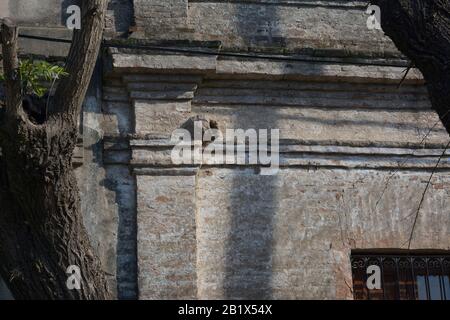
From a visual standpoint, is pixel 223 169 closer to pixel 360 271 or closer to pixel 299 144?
pixel 299 144

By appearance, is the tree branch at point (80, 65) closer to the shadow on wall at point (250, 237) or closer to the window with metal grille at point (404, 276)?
the shadow on wall at point (250, 237)

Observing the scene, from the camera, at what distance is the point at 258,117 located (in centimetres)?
845

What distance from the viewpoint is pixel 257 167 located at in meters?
8.23

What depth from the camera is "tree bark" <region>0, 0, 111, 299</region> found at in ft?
19.9

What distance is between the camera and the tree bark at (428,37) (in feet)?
19.5

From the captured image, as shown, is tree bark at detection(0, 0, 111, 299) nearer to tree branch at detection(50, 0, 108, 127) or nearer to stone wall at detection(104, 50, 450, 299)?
tree branch at detection(50, 0, 108, 127)

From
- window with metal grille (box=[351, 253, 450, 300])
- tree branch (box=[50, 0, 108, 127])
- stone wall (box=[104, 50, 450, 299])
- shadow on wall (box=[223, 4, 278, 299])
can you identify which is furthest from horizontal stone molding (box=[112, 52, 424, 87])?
tree branch (box=[50, 0, 108, 127])

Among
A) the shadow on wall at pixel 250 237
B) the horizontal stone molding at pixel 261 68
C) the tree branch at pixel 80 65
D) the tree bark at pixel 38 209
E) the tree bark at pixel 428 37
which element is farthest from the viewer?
the horizontal stone molding at pixel 261 68

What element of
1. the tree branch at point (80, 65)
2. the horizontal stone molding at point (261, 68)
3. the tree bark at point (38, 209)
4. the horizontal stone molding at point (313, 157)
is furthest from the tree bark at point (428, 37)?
the horizontal stone molding at point (261, 68)

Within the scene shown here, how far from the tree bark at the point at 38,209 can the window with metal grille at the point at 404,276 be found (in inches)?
102

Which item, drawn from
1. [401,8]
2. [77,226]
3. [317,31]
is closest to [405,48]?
[401,8]

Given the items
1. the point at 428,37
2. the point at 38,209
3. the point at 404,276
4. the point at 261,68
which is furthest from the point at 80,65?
the point at 404,276
